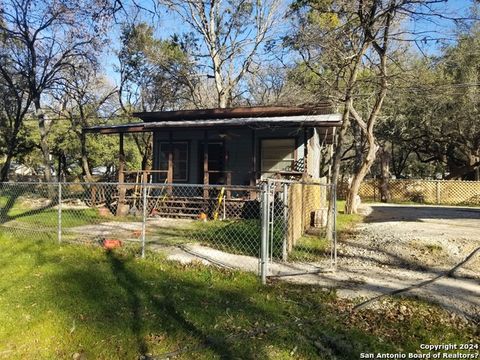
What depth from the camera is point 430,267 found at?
22.6 feet

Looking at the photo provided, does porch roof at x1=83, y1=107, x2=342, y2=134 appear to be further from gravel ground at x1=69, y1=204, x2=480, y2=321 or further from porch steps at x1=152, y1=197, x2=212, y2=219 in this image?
gravel ground at x1=69, y1=204, x2=480, y2=321

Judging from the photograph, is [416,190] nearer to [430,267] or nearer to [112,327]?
[430,267]

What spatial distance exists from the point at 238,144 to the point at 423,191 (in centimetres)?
1675

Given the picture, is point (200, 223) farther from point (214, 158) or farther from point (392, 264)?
point (392, 264)

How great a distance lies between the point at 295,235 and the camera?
840cm

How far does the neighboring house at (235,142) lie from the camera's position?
1372 centimetres

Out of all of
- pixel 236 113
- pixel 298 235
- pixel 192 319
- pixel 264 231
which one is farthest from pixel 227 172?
pixel 192 319

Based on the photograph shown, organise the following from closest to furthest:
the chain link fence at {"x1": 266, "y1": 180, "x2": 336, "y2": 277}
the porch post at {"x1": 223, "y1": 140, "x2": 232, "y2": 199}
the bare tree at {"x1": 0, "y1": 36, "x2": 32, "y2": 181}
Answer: the chain link fence at {"x1": 266, "y1": 180, "x2": 336, "y2": 277}
the porch post at {"x1": 223, "y1": 140, "x2": 232, "y2": 199}
the bare tree at {"x1": 0, "y1": 36, "x2": 32, "y2": 181}

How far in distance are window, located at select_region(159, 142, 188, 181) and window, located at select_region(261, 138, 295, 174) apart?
10.3 ft

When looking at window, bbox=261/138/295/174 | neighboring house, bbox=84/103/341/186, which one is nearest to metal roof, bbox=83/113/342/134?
neighboring house, bbox=84/103/341/186

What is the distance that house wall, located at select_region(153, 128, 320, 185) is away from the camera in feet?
47.2

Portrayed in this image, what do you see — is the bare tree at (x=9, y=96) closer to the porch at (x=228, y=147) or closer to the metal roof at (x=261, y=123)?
the metal roof at (x=261, y=123)

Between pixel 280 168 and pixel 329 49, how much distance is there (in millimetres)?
5231

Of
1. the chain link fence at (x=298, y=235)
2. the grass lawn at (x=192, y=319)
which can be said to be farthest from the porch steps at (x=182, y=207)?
the grass lawn at (x=192, y=319)
